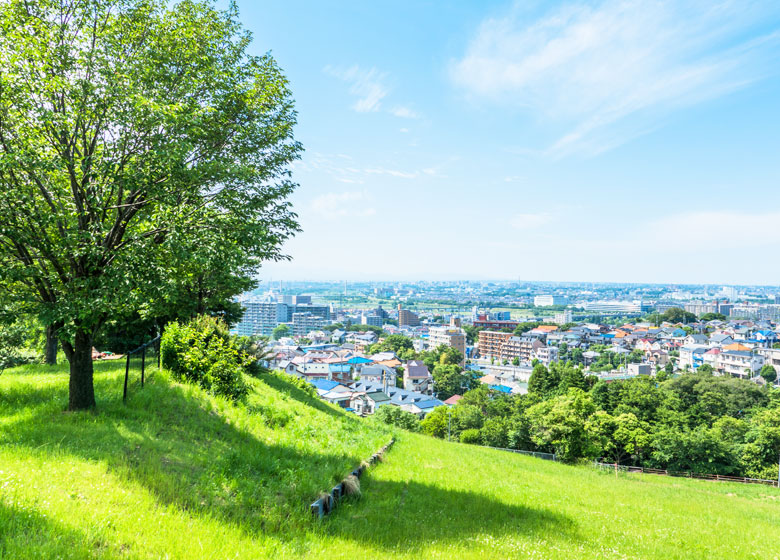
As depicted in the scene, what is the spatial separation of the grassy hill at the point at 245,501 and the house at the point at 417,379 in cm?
7646

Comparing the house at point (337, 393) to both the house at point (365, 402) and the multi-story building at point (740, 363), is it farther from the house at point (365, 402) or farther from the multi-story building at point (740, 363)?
the multi-story building at point (740, 363)

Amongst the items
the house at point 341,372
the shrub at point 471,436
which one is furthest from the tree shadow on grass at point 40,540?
the house at point 341,372

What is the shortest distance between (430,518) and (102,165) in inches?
304

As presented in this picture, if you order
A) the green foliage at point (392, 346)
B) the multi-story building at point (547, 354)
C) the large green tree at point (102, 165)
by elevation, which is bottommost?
the multi-story building at point (547, 354)

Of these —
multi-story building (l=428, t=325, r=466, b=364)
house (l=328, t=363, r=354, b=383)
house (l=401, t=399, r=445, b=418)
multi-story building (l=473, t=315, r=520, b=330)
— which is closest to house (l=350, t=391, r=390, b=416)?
Result: house (l=401, t=399, r=445, b=418)

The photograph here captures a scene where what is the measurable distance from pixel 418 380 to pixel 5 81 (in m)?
84.0

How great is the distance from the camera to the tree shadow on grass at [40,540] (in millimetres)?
3353

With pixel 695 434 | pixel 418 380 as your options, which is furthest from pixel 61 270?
pixel 418 380

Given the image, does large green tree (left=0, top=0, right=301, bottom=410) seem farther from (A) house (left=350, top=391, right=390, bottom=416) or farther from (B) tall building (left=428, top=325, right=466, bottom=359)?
(B) tall building (left=428, top=325, right=466, bottom=359)

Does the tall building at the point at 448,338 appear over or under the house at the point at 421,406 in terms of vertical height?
under

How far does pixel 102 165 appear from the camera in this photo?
22.6 feet

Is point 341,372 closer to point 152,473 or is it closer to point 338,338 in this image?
point 338,338

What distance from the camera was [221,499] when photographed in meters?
5.21

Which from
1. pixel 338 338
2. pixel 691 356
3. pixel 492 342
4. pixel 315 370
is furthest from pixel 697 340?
pixel 338 338
